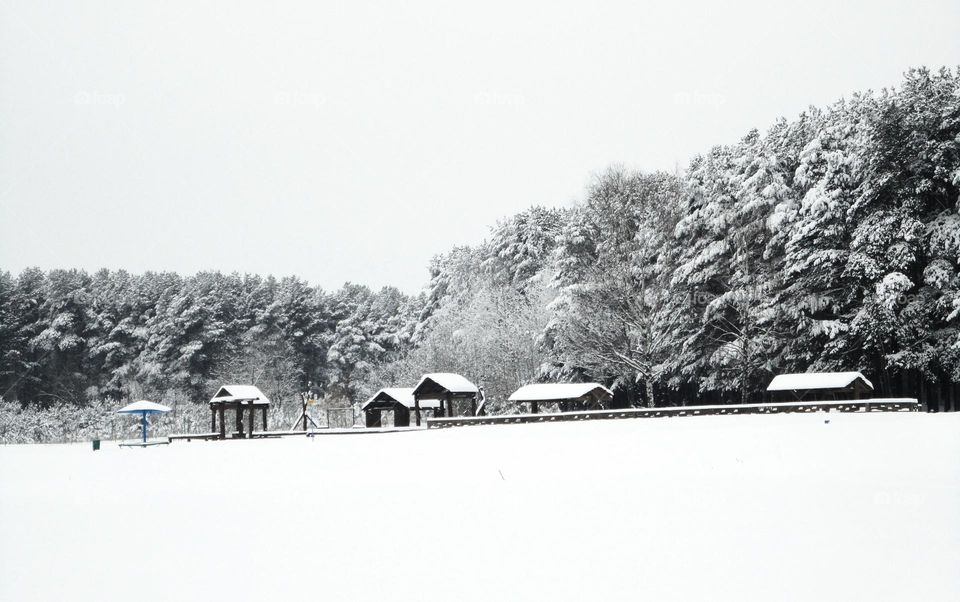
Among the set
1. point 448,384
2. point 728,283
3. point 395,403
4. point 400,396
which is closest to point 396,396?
point 400,396

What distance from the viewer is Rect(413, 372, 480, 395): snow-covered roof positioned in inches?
1810

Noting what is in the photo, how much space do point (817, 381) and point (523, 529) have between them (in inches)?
1108

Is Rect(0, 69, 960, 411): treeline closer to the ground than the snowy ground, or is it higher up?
higher up

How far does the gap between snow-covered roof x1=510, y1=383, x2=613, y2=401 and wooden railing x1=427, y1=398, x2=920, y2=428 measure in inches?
91.7

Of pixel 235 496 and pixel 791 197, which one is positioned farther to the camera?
pixel 791 197

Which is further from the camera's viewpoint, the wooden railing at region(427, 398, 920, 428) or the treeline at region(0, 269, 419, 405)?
the treeline at region(0, 269, 419, 405)

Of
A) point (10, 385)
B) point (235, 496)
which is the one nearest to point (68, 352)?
point (10, 385)

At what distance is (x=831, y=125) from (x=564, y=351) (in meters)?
19.3

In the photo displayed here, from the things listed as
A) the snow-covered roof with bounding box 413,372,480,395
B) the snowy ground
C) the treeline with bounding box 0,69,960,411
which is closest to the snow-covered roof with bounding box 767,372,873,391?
the treeline with bounding box 0,69,960,411

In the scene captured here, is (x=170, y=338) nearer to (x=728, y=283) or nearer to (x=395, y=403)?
(x=395, y=403)

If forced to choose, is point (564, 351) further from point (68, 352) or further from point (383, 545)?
point (68, 352)

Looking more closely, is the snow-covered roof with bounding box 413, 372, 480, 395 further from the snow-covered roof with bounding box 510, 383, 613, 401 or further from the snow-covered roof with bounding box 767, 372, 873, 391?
the snow-covered roof with bounding box 767, 372, 873, 391

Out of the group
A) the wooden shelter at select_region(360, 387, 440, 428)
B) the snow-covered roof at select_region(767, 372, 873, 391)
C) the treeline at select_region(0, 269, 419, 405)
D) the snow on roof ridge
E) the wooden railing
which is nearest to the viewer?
the wooden railing

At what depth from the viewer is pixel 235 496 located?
16.6 meters
